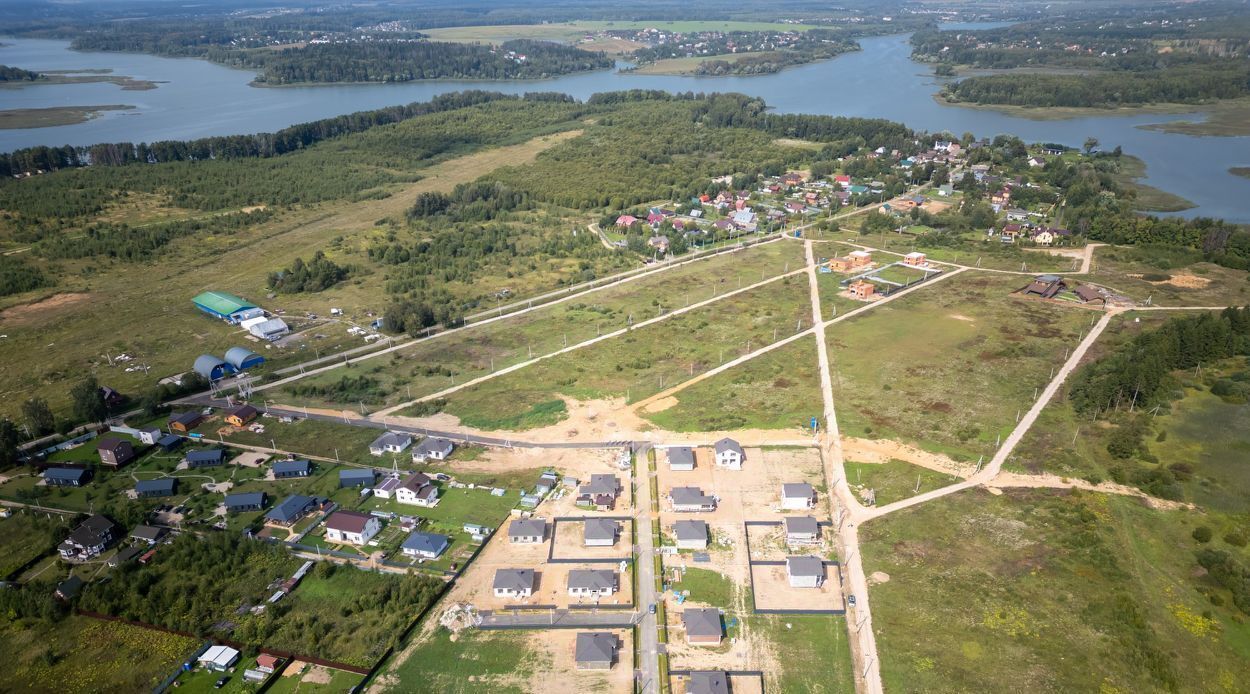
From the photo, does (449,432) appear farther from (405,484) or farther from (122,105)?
(122,105)

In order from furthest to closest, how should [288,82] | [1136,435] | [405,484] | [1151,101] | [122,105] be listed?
1. [288,82]
2. [122,105]
3. [1151,101]
4. [1136,435]
5. [405,484]

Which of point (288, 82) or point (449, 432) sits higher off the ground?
point (288, 82)

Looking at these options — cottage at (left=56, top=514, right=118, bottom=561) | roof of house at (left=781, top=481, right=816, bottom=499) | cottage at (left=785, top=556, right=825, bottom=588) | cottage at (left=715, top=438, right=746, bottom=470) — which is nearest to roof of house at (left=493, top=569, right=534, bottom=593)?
cottage at (left=785, top=556, right=825, bottom=588)

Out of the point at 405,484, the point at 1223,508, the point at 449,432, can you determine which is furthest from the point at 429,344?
the point at 1223,508

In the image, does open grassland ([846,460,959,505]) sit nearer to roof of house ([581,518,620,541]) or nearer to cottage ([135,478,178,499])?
roof of house ([581,518,620,541])

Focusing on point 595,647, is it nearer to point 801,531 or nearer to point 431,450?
point 801,531

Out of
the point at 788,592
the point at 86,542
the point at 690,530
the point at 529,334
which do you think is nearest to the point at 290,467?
the point at 86,542

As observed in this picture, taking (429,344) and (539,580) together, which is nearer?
Result: (539,580)
